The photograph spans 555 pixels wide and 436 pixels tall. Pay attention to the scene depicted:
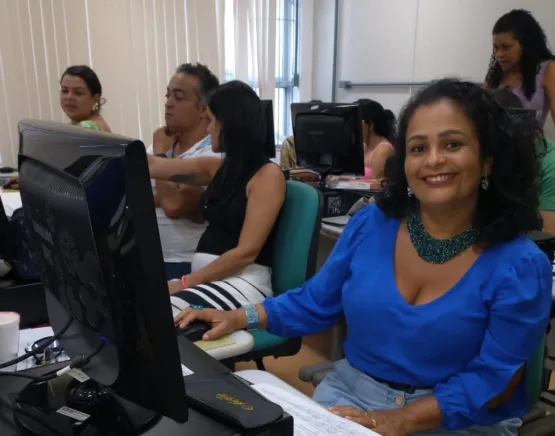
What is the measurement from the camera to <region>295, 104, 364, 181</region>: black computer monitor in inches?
110

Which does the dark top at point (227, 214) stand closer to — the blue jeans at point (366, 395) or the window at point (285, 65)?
the blue jeans at point (366, 395)

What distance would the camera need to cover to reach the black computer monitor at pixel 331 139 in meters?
2.79

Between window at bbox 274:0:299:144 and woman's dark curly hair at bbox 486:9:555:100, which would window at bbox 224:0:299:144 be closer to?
window at bbox 274:0:299:144

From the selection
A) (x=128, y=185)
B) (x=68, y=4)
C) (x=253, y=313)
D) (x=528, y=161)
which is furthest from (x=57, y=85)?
(x=128, y=185)

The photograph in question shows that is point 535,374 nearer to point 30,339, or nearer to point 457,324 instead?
point 457,324

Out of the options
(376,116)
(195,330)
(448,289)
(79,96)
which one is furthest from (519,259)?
(79,96)

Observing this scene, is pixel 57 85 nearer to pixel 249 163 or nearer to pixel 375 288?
pixel 249 163

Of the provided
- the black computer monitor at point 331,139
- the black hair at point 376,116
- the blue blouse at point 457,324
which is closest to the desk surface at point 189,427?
the blue blouse at point 457,324

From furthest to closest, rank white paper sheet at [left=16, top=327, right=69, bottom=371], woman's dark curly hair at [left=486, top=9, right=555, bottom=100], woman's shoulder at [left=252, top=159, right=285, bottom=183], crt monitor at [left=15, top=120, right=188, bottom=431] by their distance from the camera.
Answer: woman's dark curly hair at [left=486, top=9, right=555, bottom=100], woman's shoulder at [left=252, top=159, right=285, bottom=183], white paper sheet at [left=16, top=327, right=69, bottom=371], crt monitor at [left=15, top=120, right=188, bottom=431]

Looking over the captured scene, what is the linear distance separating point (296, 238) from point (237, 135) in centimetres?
42

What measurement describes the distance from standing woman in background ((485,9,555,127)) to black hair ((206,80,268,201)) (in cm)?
162

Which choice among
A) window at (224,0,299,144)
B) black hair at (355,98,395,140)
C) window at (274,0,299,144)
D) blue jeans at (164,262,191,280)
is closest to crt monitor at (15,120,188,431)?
blue jeans at (164,262,191,280)

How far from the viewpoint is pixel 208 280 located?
1.78 m

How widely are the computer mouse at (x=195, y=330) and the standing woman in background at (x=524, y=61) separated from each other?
235 centimetres
